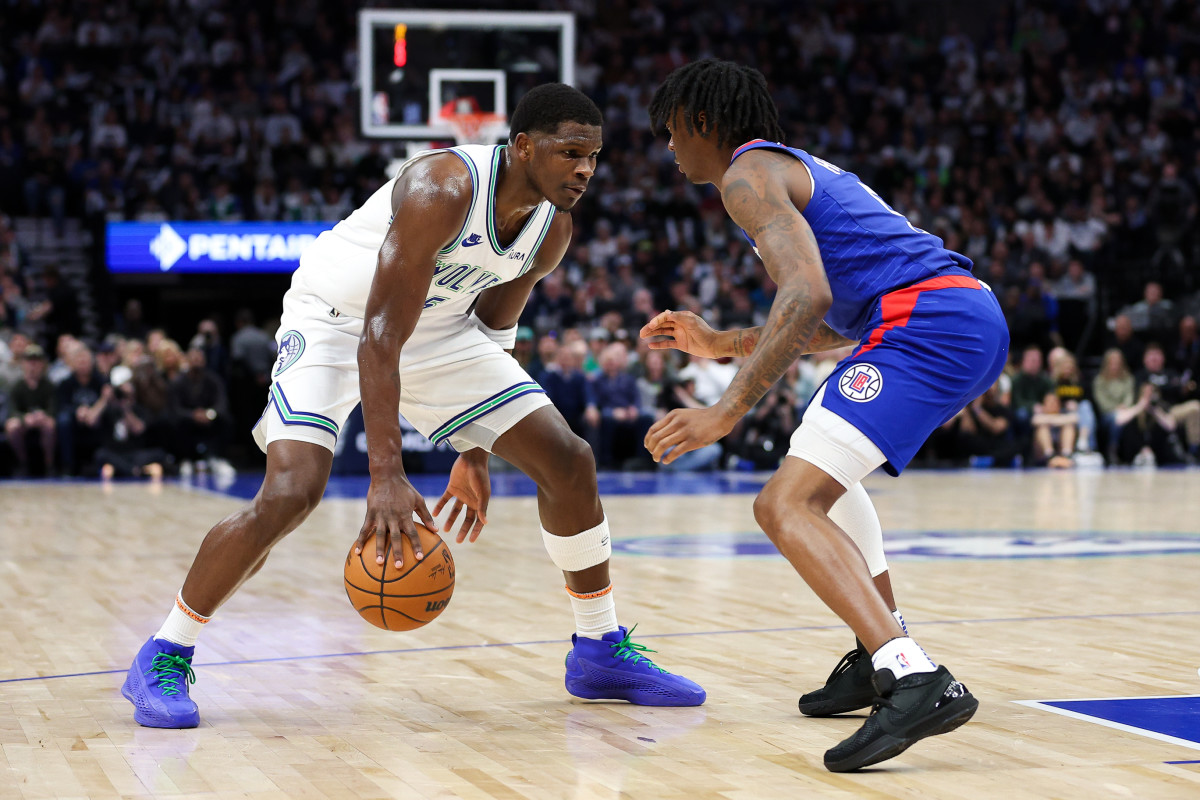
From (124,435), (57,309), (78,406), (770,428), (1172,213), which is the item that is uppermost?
(1172,213)

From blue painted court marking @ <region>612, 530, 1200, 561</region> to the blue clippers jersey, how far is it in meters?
3.97

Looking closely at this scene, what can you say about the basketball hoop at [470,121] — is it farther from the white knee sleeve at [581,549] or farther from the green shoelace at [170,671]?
the green shoelace at [170,671]

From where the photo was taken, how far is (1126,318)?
1656cm

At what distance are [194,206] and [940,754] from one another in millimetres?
15554

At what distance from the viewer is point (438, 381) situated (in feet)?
13.7

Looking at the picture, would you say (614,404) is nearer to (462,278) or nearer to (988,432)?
(988,432)

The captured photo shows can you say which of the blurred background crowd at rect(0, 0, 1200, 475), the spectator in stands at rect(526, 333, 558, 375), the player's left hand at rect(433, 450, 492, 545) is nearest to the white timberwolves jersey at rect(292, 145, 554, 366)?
the player's left hand at rect(433, 450, 492, 545)

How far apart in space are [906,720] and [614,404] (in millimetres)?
11663

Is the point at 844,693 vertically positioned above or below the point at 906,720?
below

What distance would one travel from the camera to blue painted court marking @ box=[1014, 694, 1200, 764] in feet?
11.2

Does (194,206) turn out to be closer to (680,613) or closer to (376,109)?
(376,109)

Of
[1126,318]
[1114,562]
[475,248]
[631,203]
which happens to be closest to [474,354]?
[475,248]

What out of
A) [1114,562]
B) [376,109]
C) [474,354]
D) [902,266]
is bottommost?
[1114,562]

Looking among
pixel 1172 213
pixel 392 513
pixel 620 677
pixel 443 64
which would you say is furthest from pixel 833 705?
pixel 1172 213
